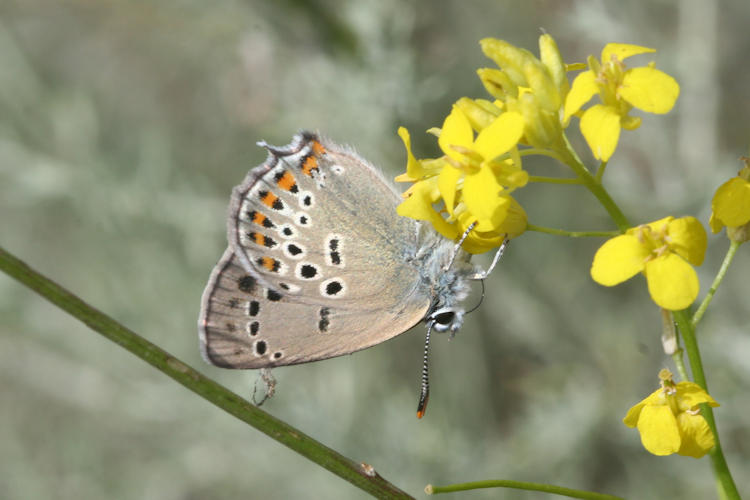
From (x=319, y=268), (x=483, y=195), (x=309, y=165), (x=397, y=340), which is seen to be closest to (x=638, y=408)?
(x=483, y=195)

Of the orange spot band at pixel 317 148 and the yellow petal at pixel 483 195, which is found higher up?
the orange spot band at pixel 317 148

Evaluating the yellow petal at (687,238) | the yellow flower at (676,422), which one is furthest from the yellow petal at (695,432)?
the yellow petal at (687,238)

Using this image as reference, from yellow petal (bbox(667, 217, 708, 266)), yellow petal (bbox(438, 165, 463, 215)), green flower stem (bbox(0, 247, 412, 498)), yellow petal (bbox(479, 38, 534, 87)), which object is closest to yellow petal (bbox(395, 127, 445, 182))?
yellow petal (bbox(438, 165, 463, 215))

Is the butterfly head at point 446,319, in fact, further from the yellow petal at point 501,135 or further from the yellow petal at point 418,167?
the yellow petal at point 501,135

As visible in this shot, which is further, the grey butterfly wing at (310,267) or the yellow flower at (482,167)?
the grey butterfly wing at (310,267)

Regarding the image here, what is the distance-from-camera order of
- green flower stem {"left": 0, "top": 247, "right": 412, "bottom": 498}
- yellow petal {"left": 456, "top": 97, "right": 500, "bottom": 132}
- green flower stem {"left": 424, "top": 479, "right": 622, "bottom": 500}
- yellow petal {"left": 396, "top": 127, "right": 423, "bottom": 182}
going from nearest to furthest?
green flower stem {"left": 0, "top": 247, "right": 412, "bottom": 498} → green flower stem {"left": 424, "top": 479, "right": 622, "bottom": 500} → yellow petal {"left": 456, "top": 97, "right": 500, "bottom": 132} → yellow petal {"left": 396, "top": 127, "right": 423, "bottom": 182}

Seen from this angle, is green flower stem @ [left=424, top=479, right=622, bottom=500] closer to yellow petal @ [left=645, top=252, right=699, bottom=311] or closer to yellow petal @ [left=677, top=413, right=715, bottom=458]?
yellow petal @ [left=677, top=413, right=715, bottom=458]
